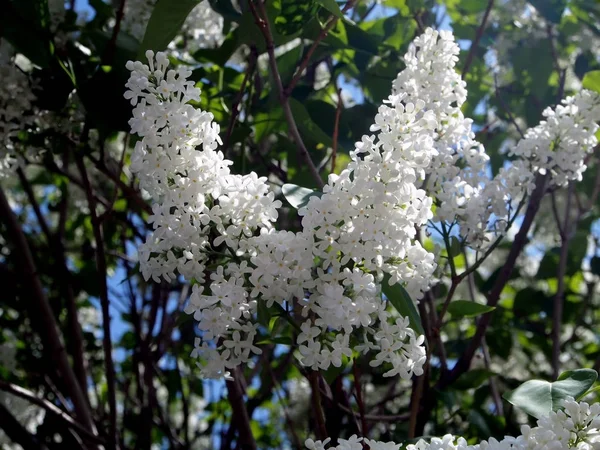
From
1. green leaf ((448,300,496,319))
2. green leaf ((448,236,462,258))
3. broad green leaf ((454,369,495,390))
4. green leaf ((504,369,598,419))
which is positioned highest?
broad green leaf ((454,369,495,390))

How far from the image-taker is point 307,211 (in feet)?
2.78

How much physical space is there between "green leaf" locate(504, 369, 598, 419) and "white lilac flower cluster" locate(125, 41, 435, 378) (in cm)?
12

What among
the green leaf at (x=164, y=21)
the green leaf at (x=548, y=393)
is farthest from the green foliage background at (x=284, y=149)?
the green leaf at (x=548, y=393)

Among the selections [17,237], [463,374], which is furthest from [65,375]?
[463,374]

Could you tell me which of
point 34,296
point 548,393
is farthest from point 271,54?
point 34,296

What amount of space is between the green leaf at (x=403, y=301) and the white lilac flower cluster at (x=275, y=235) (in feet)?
0.08

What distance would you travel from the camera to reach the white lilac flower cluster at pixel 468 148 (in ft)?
3.53

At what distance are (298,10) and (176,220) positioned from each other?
1.94 ft

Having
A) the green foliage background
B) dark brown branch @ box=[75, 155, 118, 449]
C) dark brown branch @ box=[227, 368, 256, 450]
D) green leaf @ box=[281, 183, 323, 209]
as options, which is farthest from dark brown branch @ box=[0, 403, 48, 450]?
green leaf @ box=[281, 183, 323, 209]

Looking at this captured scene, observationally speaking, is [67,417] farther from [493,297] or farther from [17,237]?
[493,297]

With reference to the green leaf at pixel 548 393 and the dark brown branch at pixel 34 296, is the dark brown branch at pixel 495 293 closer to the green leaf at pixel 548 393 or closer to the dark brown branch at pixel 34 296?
the green leaf at pixel 548 393

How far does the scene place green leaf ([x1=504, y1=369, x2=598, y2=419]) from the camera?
850 mm

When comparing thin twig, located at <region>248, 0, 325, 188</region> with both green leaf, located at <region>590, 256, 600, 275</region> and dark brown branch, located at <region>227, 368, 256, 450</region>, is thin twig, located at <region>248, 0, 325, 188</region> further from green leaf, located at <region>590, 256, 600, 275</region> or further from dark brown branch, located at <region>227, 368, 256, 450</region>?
green leaf, located at <region>590, 256, 600, 275</region>

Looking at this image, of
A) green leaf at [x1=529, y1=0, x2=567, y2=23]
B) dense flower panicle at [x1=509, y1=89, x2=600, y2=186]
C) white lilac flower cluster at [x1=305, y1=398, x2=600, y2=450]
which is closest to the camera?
white lilac flower cluster at [x1=305, y1=398, x2=600, y2=450]
